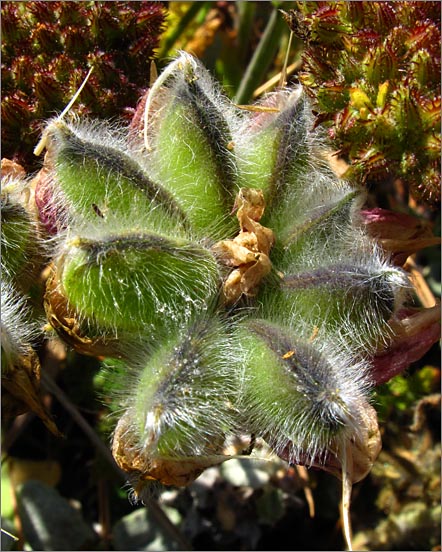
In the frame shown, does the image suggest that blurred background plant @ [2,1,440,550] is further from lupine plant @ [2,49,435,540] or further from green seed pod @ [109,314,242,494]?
green seed pod @ [109,314,242,494]

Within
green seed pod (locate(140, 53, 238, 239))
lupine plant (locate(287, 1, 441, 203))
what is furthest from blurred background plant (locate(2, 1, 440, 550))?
green seed pod (locate(140, 53, 238, 239))

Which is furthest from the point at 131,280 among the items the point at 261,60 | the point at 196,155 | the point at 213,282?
the point at 261,60

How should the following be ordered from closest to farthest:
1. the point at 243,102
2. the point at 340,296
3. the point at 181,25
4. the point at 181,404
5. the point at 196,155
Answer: the point at 181,404 → the point at 340,296 → the point at 196,155 → the point at 243,102 → the point at 181,25

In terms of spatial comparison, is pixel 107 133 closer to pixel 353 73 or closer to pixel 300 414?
pixel 353 73

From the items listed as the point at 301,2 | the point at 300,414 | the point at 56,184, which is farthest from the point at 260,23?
the point at 300,414

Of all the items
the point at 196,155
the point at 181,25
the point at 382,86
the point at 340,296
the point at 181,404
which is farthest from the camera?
the point at 181,25

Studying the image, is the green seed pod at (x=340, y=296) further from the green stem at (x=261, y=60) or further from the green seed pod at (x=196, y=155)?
the green stem at (x=261, y=60)

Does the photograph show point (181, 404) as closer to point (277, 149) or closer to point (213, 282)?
point (213, 282)

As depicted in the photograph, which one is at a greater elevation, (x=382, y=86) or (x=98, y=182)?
(x=382, y=86)
